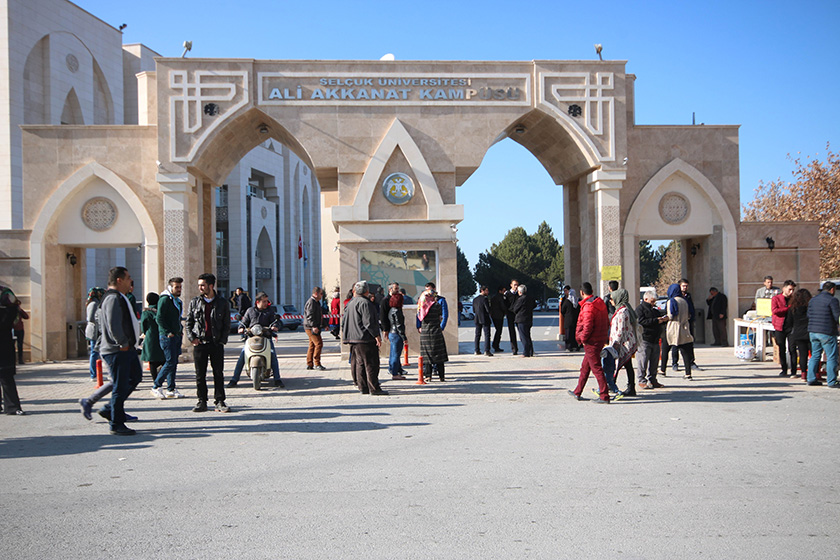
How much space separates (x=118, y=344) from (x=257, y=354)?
3806mm

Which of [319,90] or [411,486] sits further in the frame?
[319,90]

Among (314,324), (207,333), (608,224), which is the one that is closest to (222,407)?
(207,333)

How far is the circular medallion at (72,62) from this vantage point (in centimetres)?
3738

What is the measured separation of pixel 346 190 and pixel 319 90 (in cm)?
252

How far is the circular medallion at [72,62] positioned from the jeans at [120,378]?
113 ft

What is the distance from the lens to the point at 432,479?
6141 mm

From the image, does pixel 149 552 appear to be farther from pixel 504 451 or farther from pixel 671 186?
pixel 671 186

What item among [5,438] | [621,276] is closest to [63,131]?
[5,438]

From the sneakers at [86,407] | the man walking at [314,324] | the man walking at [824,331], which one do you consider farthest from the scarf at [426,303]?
the man walking at [824,331]

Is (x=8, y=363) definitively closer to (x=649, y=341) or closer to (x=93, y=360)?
(x=93, y=360)

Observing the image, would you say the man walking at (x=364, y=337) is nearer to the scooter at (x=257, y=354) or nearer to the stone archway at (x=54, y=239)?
the scooter at (x=257, y=354)

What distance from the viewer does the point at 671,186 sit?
63.2 feet

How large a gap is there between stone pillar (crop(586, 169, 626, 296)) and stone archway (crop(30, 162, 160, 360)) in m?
11.3

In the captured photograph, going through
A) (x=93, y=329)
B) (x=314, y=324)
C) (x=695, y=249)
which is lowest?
(x=314, y=324)
